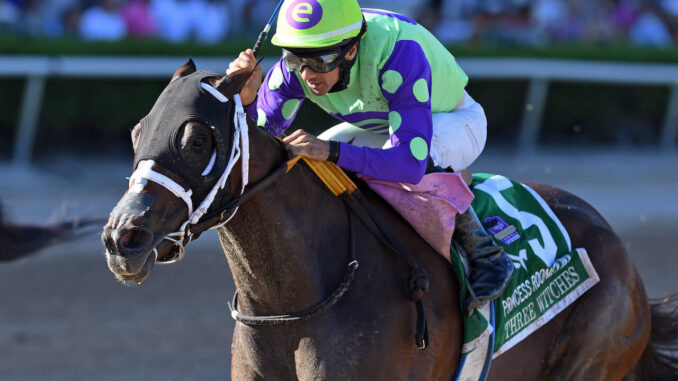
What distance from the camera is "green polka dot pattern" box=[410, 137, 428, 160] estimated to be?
9.69 feet

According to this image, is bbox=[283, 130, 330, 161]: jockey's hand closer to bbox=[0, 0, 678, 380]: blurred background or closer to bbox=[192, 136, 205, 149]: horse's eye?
bbox=[192, 136, 205, 149]: horse's eye

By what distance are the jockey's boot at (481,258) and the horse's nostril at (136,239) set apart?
1.25m

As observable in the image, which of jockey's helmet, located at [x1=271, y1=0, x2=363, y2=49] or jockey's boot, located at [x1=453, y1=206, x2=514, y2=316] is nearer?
jockey's helmet, located at [x1=271, y1=0, x2=363, y2=49]

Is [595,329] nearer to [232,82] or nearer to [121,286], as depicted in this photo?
[232,82]

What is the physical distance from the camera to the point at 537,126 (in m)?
11.0

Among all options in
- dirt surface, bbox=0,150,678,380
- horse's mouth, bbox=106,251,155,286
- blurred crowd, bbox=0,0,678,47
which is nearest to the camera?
horse's mouth, bbox=106,251,155,286

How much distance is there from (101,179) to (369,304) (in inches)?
260

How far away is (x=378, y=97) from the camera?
3.26 m

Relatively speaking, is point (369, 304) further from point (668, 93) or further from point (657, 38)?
point (657, 38)

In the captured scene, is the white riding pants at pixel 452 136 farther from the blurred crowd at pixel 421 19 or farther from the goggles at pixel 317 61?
the blurred crowd at pixel 421 19

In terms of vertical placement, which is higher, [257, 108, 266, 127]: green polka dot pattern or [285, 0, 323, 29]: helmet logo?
[285, 0, 323, 29]: helmet logo

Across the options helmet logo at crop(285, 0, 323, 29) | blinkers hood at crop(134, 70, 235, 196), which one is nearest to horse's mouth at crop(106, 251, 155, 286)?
blinkers hood at crop(134, 70, 235, 196)

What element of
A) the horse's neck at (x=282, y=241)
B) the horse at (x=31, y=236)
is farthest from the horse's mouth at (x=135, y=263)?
the horse at (x=31, y=236)

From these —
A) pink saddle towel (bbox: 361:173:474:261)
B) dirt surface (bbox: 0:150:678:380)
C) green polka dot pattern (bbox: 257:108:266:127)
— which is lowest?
dirt surface (bbox: 0:150:678:380)
